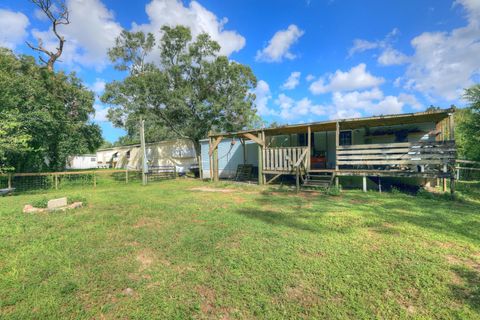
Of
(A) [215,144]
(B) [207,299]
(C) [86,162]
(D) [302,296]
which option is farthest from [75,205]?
(C) [86,162]

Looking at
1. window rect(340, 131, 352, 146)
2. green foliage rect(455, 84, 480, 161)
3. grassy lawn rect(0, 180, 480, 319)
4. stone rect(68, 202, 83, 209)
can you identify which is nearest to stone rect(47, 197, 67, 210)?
stone rect(68, 202, 83, 209)

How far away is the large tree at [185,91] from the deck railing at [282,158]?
19.8 feet

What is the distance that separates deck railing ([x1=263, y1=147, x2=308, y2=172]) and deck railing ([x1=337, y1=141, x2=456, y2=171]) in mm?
1591

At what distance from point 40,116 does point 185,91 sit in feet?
23.9

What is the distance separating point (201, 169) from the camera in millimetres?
15750

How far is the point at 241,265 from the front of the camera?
9.94 ft

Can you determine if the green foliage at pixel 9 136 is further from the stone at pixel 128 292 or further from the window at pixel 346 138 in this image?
the window at pixel 346 138

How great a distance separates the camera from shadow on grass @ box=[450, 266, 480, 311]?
2.29 m

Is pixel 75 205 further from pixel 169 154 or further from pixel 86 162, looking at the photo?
pixel 86 162

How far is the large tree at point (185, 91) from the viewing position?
14.8 meters

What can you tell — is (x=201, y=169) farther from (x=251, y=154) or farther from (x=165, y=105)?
(x=165, y=105)

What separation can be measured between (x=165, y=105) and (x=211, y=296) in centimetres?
1443

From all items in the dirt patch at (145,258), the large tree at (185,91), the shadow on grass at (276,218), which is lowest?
the dirt patch at (145,258)

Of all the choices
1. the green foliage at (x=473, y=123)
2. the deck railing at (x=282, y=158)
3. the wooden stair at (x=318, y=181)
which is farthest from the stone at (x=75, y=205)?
the green foliage at (x=473, y=123)
